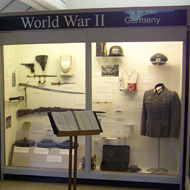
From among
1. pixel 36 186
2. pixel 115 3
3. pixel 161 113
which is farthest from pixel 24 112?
pixel 115 3

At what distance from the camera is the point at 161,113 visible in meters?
4.05

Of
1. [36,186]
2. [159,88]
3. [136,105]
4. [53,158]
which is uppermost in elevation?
[159,88]

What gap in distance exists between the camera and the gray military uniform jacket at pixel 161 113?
12.9 feet

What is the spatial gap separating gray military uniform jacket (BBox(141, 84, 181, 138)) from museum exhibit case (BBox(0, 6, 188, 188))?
14 mm

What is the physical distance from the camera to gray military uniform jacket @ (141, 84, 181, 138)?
3940 millimetres

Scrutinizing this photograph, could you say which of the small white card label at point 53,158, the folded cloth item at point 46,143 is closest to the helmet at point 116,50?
the folded cloth item at point 46,143

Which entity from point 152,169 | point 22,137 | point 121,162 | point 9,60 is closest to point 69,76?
point 9,60

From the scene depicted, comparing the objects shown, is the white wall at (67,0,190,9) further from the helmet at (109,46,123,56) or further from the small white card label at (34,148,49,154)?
the small white card label at (34,148,49,154)

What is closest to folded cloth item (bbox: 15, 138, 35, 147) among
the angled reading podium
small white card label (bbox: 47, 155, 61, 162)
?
small white card label (bbox: 47, 155, 61, 162)

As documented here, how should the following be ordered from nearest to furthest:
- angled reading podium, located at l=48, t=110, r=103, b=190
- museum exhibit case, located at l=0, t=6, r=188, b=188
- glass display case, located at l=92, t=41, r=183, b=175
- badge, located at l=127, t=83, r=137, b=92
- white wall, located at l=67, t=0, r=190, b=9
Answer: angled reading podium, located at l=48, t=110, r=103, b=190, museum exhibit case, located at l=0, t=6, r=188, b=188, glass display case, located at l=92, t=41, r=183, b=175, badge, located at l=127, t=83, r=137, b=92, white wall, located at l=67, t=0, r=190, b=9

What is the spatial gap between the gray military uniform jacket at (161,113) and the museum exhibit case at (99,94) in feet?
0.05

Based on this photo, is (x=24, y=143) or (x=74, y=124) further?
(x=24, y=143)

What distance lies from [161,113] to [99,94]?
0.96m

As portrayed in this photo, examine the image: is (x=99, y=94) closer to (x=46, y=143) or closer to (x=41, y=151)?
(x=46, y=143)
